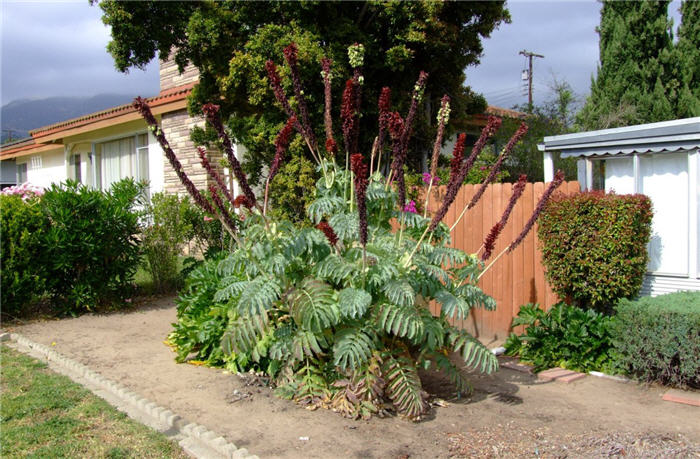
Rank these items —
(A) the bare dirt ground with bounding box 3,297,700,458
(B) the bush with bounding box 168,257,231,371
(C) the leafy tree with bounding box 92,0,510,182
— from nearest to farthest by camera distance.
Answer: (A) the bare dirt ground with bounding box 3,297,700,458 < (B) the bush with bounding box 168,257,231,371 < (C) the leafy tree with bounding box 92,0,510,182

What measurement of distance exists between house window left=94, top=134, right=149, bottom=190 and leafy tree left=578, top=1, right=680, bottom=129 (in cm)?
1317

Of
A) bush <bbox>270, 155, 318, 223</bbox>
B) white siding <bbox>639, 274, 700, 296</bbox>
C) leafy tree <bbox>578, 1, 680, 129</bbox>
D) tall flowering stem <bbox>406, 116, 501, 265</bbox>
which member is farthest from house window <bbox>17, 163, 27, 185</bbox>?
white siding <bbox>639, 274, 700, 296</bbox>

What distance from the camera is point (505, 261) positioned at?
6.96m

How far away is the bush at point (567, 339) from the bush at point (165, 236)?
20.2 ft

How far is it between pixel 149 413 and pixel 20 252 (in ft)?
15.0

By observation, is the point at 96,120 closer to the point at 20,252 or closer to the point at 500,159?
the point at 20,252

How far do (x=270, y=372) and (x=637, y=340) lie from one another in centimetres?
344

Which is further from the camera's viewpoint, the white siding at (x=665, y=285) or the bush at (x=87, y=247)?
the bush at (x=87, y=247)

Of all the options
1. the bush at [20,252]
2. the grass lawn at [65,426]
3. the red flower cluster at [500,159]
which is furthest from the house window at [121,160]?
the red flower cluster at [500,159]

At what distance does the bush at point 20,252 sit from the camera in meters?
7.86

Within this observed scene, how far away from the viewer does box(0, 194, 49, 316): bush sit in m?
7.86

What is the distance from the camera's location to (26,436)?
13.6 feet

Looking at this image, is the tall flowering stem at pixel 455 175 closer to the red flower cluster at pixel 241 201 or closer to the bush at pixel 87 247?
the red flower cluster at pixel 241 201

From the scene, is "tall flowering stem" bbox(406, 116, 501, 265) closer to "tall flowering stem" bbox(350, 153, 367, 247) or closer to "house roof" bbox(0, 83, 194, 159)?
"tall flowering stem" bbox(350, 153, 367, 247)
